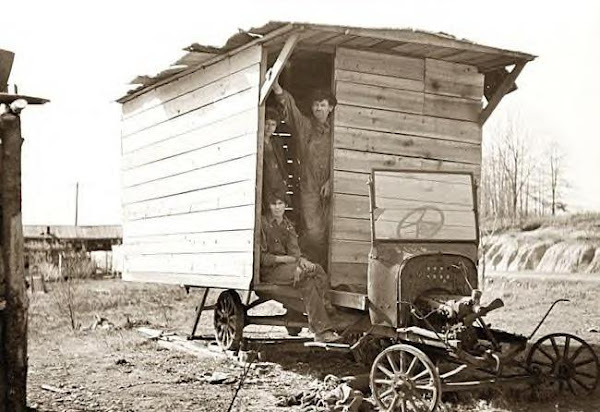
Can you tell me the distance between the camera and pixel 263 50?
10.2 m

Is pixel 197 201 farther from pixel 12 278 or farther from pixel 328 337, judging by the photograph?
pixel 12 278

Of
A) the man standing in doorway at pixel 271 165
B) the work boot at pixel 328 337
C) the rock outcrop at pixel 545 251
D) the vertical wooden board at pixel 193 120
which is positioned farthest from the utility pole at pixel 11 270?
the rock outcrop at pixel 545 251

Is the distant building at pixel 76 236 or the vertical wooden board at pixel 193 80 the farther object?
the distant building at pixel 76 236

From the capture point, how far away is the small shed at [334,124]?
10.2m

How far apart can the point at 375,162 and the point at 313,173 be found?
0.88 m

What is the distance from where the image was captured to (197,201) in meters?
Answer: 11.8

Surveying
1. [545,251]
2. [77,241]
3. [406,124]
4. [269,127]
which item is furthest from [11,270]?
[77,241]

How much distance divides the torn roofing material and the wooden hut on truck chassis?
0.05 feet

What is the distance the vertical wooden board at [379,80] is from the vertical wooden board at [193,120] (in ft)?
4.12

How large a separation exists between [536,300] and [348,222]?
10.7m

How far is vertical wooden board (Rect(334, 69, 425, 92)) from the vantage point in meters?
10.5

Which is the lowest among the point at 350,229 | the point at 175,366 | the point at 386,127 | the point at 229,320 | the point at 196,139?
the point at 175,366

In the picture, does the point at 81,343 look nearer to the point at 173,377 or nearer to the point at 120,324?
the point at 120,324

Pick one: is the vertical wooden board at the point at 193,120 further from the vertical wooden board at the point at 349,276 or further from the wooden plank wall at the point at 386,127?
the vertical wooden board at the point at 349,276
